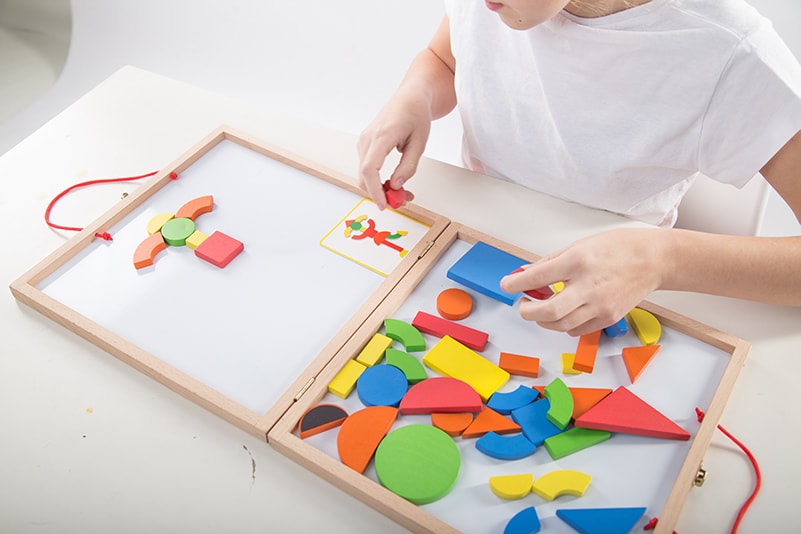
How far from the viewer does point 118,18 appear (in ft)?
6.72

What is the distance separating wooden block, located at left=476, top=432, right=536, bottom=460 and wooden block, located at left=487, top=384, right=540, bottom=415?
0.09 feet

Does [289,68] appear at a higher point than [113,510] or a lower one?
higher

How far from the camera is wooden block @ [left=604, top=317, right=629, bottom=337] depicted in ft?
2.49

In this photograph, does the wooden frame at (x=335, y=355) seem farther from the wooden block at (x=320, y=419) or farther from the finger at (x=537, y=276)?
the finger at (x=537, y=276)

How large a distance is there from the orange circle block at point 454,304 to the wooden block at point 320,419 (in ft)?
0.53

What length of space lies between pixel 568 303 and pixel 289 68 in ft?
4.67

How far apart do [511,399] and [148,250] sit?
45 cm

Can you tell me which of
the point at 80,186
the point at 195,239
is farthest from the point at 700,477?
the point at 80,186

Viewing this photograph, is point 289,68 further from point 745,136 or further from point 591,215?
point 745,136

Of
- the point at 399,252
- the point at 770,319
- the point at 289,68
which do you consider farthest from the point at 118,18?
the point at 770,319

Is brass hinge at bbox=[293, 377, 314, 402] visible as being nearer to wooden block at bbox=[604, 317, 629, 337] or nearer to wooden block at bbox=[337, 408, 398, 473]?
wooden block at bbox=[337, 408, 398, 473]

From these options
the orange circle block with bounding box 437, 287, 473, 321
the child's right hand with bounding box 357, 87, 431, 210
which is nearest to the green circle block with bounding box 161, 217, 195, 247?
the child's right hand with bounding box 357, 87, 431, 210

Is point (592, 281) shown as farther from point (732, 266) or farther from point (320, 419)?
point (320, 419)

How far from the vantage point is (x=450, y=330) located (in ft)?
2.51
